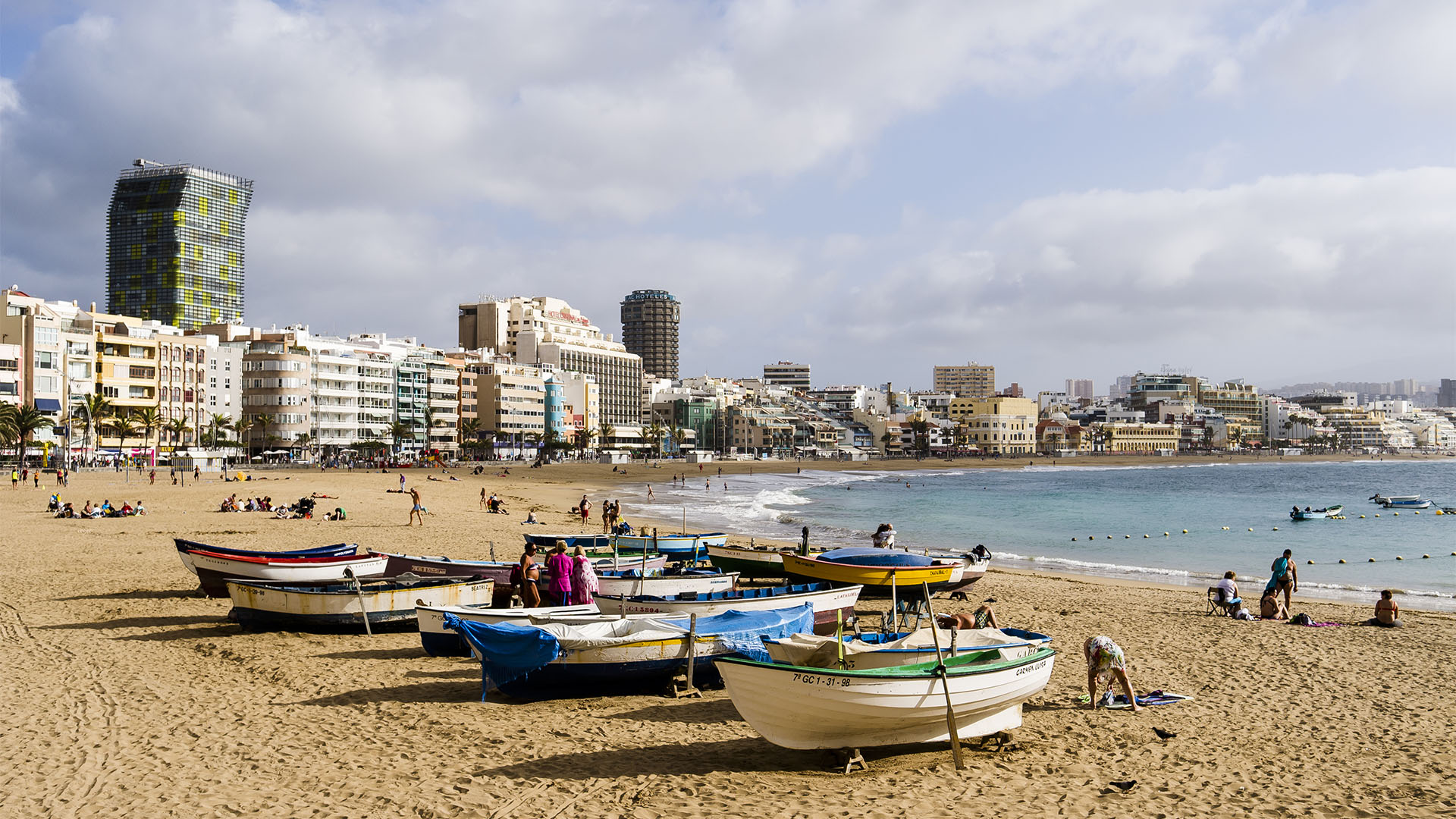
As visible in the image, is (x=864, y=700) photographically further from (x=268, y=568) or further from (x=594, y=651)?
(x=268, y=568)

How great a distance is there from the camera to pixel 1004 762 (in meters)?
10.6

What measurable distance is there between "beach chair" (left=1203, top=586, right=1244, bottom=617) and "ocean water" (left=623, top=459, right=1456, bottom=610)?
6.61m

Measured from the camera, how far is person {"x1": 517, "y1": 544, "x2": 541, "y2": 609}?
50.3 feet

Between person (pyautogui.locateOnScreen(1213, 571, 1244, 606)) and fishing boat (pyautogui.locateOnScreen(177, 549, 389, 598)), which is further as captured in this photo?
person (pyautogui.locateOnScreen(1213, 571, 1244, 606))

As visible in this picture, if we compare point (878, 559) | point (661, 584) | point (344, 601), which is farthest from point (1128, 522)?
point (344, 601)

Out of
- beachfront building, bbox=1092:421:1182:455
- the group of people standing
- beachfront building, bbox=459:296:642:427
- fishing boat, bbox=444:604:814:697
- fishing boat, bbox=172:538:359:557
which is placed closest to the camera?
fishing boat, bbox=444:604:814:697

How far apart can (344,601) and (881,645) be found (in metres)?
9.11

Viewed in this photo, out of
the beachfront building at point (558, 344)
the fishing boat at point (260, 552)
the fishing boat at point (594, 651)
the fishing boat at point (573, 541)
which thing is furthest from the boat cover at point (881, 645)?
the beachfront building at point (558, 344)

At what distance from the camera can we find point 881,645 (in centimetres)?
1140

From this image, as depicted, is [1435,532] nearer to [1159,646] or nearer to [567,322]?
[1159,646]

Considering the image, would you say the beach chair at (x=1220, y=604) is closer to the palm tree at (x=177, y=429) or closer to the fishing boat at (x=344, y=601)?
the fishing boat at (x=344, y=601)

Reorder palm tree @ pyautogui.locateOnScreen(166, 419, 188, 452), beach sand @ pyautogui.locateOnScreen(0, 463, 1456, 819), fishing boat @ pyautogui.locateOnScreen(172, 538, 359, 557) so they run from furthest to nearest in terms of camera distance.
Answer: palm tree @ pyautogui.locateOnScreen(166, 419, 188, 452)
fishing boat @ pyautogui.locateOnScreen(172, 538, 359, 557)
beach sand @ pyautogui.locateOnScreen(0, 463, 1456, 819)

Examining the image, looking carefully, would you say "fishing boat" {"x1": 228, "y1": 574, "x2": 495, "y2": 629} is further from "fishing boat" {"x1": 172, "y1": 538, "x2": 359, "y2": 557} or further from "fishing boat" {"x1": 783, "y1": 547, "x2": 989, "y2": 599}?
"fishing boat" {"x1": 783, "y1": 547, "x2": 989, "y2": 599}

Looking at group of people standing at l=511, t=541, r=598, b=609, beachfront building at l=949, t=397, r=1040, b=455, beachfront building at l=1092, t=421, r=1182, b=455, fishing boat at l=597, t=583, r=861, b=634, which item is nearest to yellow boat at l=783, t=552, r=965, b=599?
fishing boat at l=597, t=583, r=861, b=634
